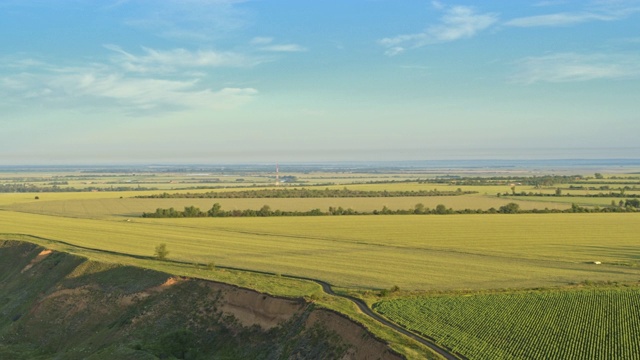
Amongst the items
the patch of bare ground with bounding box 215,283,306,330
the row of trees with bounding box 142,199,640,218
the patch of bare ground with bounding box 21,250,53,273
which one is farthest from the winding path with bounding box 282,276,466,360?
the row of trees with bounding box 142,199,640,218

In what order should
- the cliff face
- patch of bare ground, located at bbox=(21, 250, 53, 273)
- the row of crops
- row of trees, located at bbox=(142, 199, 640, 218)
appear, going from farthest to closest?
row of trees, located at bbox=(142, 199, 640, 218)
patch of bare ground, located at bbox=(21, 250, 53, 273)
the cliff face
the row of crops

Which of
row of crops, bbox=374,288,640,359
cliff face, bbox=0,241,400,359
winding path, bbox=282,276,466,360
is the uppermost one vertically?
row of crops, bbox=374,288,640,359

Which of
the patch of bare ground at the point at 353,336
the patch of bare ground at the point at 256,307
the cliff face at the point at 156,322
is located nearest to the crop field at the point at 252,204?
the cliff face at the point at 156,322

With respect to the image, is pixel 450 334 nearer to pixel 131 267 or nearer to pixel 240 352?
pixel 240 352

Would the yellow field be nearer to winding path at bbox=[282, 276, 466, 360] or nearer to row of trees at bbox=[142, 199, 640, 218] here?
winding path at bbox=[282, 276, 466, 360]

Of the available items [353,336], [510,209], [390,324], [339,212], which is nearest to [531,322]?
[390,324]

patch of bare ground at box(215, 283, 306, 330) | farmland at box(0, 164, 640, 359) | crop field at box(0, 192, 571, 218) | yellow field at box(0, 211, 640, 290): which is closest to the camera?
farmland at box(0, 164, 640, 359)

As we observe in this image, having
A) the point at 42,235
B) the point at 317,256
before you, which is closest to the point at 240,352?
the point at 317,256

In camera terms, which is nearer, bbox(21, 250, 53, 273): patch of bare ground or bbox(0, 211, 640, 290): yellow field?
bbox(0, 211, 640, 290): yellow field
